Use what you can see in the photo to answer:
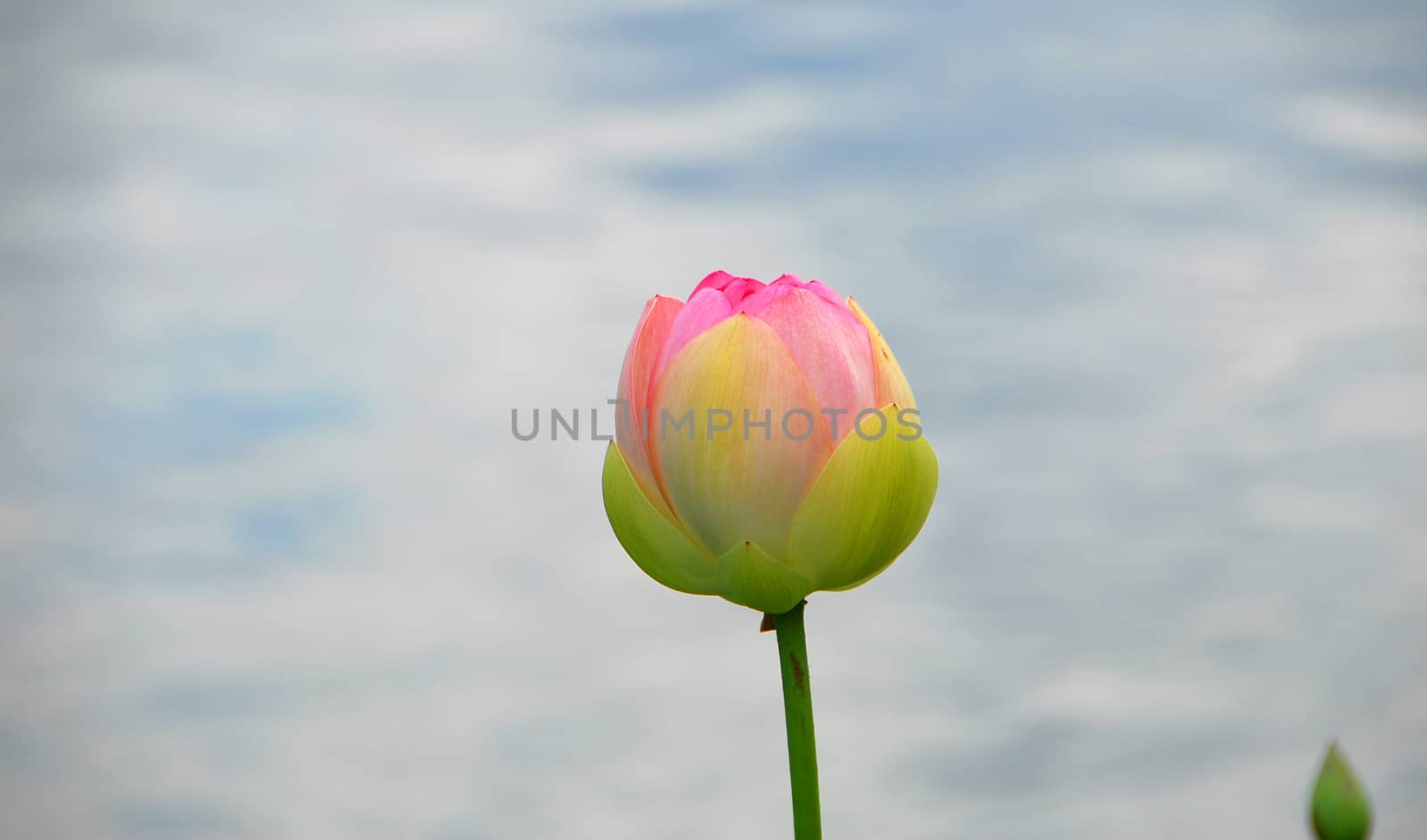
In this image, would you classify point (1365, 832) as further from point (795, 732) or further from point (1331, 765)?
point (795, 732)

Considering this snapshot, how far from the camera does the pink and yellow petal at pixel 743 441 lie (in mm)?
1068

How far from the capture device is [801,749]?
1111 millimetres

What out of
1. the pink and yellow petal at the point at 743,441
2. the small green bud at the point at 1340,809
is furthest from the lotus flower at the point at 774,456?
the small green bud at the point at 1340,809

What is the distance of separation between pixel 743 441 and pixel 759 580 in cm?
12

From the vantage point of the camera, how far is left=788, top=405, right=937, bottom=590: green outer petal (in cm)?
107

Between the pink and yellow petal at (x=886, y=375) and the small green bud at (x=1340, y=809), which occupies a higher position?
the pink and yellow petal at (x=886, y=375)

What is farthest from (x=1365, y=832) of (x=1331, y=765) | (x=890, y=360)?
(x=890, y=360)

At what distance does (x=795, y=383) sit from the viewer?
3.55ft

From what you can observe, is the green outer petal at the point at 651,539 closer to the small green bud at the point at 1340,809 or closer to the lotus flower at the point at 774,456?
the lotus flower at the point at 774,456

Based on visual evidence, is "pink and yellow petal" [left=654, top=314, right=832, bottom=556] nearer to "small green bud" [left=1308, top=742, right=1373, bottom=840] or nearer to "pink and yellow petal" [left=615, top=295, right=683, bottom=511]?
"pink and yellow petal" [left=615, top=295, right=683, bottom=511]

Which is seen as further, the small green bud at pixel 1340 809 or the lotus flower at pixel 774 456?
the lotus flower at pixel 774 456

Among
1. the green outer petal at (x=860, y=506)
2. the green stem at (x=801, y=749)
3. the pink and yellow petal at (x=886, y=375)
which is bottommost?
the green stem at (x=801, y=749)

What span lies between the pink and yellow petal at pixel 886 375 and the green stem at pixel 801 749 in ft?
0.79

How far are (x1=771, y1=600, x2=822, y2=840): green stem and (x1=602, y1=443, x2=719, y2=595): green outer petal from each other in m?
0.11
